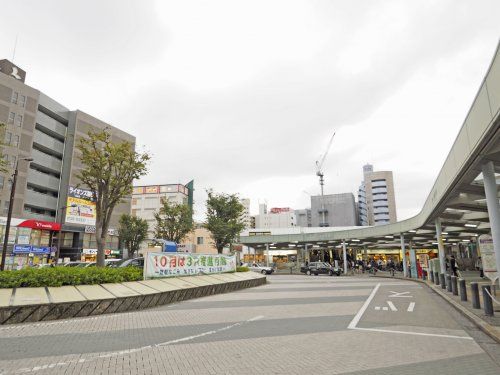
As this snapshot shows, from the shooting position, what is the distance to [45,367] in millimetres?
5387

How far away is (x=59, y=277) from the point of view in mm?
11641

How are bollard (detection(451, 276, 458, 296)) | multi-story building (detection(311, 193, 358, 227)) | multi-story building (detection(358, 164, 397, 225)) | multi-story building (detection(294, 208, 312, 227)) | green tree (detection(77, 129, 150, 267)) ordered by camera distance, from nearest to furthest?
bollard (detection(451, 276, 458, 296)) < green tree (detection(77, 129, 150, 267)) < multi-story building (detection(311, 193, 358, 227)) < multi-story building (detection(358, 164, 397, 225)) < multi-story building (detection(294, 208, 312, 227))

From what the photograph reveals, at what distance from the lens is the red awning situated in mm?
42603

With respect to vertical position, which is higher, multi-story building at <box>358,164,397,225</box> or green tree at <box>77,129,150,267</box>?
multi-story building at <box>358,164,397,225</box>

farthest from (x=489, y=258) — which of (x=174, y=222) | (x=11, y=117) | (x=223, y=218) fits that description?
(x=11, y=117)

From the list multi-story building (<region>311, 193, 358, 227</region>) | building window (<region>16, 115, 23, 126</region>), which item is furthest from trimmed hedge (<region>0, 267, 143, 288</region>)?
multi-story building (<region>311, 193, 358, 227</region>)

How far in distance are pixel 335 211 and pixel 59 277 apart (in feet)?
364

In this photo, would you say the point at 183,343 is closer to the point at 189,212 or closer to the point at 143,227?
the point at 189,212

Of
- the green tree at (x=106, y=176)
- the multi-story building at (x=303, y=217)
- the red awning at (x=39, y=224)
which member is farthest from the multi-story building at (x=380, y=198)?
the green tree at (x=106, y=176)

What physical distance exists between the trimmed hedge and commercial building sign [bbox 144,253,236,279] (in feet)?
4.99

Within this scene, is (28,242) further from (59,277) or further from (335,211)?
(335,211)

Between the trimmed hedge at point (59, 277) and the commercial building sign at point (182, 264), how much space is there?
1.52 m

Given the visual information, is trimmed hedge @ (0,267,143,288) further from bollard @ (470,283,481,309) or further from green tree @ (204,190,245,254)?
green tree @ (204,190,245,254)

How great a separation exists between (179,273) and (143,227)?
36587 millimetres
